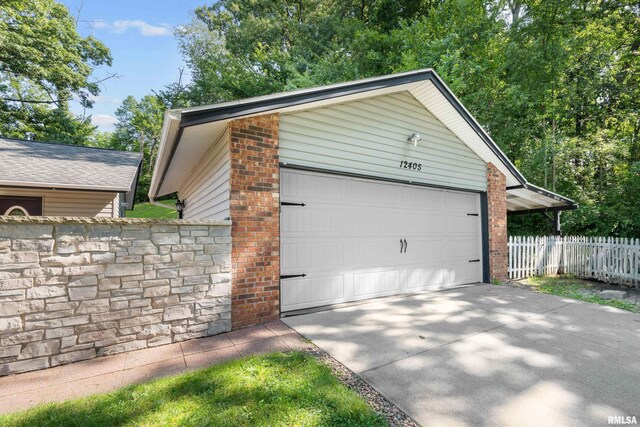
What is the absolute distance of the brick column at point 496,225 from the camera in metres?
6.90

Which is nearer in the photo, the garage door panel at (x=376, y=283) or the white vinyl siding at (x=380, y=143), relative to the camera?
the white vinyl siding at (x=380, y=143)

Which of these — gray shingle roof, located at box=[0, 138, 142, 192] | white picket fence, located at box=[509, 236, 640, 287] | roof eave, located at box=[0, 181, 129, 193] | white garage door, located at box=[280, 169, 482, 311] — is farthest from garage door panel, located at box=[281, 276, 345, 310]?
white picket fence, located at box=[509, 236, 640, 287]

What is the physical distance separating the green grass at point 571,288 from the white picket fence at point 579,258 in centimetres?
31

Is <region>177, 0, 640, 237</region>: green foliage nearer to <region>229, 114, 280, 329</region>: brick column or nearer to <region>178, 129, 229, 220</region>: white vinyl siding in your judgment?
<region>178, 129, 229, 220</region>: white vinyl siding

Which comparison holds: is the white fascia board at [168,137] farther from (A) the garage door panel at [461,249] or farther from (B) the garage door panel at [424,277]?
(A) the garage door panel at [461,249]

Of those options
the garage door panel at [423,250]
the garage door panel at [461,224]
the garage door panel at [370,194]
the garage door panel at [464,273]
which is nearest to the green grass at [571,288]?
the garage door panel at [464,273]

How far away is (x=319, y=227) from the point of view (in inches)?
186

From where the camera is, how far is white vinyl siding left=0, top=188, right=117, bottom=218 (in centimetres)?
749

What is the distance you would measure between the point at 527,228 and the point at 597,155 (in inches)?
150

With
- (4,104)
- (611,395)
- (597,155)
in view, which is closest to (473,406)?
(611,395)

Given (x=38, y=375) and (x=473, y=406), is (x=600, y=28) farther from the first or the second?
(x=38, y=375)

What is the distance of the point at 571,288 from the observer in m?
6.93

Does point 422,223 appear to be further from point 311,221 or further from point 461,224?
point 311,221

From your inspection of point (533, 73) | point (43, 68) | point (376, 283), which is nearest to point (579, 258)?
point (376, 283)
